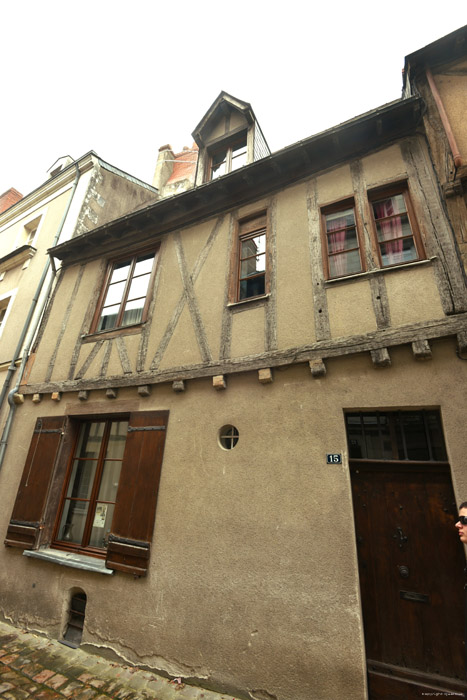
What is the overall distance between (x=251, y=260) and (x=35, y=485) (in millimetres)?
4429

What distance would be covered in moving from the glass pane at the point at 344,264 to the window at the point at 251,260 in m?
0.82

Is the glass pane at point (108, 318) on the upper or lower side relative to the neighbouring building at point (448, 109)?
lower

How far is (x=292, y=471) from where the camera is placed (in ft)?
10.0

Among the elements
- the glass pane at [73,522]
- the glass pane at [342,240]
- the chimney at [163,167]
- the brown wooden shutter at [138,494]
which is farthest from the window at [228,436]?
the chimney at [163,167]

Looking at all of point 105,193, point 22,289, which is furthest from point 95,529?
point 105,193

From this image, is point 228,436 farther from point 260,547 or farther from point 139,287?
point 139,287

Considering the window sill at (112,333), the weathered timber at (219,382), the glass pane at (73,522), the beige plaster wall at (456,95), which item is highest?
the beige plaster wall at (456,95)

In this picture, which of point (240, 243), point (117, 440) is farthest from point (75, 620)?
point (240, 243)

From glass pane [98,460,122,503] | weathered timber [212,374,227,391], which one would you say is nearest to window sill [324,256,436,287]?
weathered timber [212,374,227,391]

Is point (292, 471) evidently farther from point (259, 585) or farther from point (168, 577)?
point (168, 577)

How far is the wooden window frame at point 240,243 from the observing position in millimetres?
4039

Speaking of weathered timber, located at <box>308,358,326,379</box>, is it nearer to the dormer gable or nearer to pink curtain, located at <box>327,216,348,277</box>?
pink curtain, located at <box>327,216,348,277</box>

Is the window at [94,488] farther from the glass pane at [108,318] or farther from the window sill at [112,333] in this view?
the glass pane at [108,318]

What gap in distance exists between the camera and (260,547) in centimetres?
294
